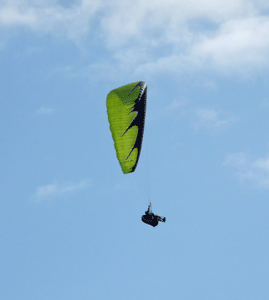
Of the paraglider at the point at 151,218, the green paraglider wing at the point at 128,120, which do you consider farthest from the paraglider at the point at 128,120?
the paraglider at the point at 151,218

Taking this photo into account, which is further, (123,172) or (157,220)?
(123,172)

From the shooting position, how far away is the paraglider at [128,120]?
88.8ft

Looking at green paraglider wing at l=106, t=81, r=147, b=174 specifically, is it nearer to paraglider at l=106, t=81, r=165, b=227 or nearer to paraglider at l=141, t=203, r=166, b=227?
paraglider at l=106, t=81, r=165, b=227

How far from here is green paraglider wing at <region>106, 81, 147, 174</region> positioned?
27078mm

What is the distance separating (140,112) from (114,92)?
240 cm

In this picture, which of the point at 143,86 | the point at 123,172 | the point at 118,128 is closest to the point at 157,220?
the point at 123,172

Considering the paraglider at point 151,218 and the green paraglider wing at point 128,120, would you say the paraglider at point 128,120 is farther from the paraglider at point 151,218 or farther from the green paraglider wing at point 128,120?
the paraglider at point 151,218

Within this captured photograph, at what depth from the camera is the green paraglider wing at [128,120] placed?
27.1m

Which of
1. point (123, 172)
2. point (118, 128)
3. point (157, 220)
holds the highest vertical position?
point (118, 128)

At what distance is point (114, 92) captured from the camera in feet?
90.7

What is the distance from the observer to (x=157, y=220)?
26156 millimetres

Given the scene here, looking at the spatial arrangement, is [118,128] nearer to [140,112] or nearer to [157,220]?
[140,112]

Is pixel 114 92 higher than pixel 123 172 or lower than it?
higher

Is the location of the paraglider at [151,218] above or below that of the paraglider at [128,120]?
below
